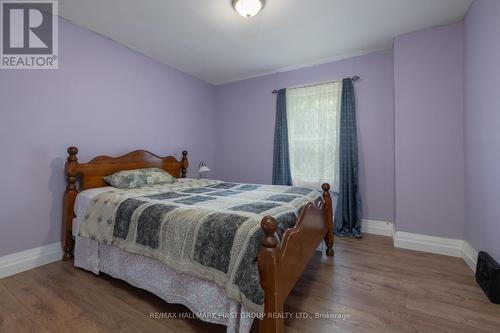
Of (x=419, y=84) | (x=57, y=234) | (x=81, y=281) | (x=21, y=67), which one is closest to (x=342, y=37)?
(x=419, y=84)

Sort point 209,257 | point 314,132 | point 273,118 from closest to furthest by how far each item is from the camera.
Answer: point 209,257 → point 314,132 → point 273,118

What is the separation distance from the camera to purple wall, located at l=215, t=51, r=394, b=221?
10.0 ft

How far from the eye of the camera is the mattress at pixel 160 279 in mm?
1268

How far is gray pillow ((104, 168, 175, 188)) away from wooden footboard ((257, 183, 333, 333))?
1.97 m

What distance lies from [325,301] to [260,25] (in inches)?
108

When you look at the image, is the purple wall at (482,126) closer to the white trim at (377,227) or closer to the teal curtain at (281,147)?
the white trim at (377,227)

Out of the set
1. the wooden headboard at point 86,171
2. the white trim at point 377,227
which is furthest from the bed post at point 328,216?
the wooden headboard at point 86,171

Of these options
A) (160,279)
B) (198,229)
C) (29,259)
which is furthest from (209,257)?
(29,259)

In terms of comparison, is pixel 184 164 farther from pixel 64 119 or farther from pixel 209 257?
pixel 209 257

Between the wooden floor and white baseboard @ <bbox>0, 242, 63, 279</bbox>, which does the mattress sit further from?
white baseboard @ <bbox>0, 242, 63, 279</bbox>

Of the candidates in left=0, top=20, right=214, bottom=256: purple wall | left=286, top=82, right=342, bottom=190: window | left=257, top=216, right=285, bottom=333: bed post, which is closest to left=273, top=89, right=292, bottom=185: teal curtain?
left=286, top=82, right=342, bottom=190: window

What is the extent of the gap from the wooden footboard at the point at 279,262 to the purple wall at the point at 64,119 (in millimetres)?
2448

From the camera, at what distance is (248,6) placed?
6.86 ft

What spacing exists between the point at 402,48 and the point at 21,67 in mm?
4085
